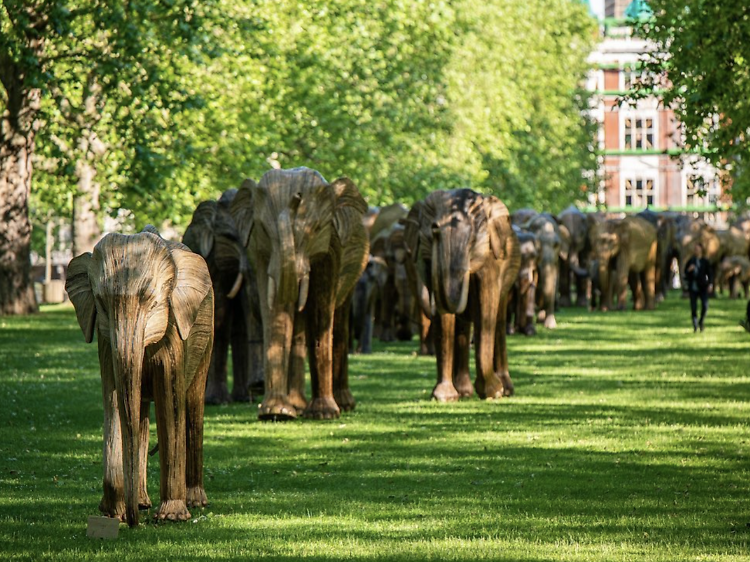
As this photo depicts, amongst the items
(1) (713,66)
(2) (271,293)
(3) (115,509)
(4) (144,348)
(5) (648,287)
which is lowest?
(3) (115,509)

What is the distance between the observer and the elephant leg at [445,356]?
64.5 ft

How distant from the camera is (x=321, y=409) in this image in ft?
57.8

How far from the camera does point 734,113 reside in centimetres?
2270

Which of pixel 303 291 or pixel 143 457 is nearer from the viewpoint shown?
pixel 143 457

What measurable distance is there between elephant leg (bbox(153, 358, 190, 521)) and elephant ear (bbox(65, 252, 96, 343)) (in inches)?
19.9

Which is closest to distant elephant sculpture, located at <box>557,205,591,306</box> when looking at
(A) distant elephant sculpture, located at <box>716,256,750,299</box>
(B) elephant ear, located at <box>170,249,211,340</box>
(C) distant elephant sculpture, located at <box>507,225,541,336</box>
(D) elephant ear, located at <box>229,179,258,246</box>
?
(A) distant elephant sculpture, located at <box>716,256,750,299</box>

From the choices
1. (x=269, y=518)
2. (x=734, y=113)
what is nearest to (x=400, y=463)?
(x=269, y=518)

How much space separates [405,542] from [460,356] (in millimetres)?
9887

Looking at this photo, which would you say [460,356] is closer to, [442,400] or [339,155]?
[442,400]

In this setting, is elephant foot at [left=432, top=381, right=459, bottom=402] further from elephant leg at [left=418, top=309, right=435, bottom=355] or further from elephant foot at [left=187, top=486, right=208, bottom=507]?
elephant leg at [left=418, top=309, right=435, bottom=355]

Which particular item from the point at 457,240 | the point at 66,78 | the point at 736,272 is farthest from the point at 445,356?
the point at 736,272

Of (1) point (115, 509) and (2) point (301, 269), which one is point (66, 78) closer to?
(2) point (301, 269)

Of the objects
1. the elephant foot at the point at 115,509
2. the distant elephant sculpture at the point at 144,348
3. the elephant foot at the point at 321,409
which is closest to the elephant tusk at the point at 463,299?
the elephant foot at the point at 321,409

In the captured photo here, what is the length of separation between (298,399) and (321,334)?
0.76 meters
